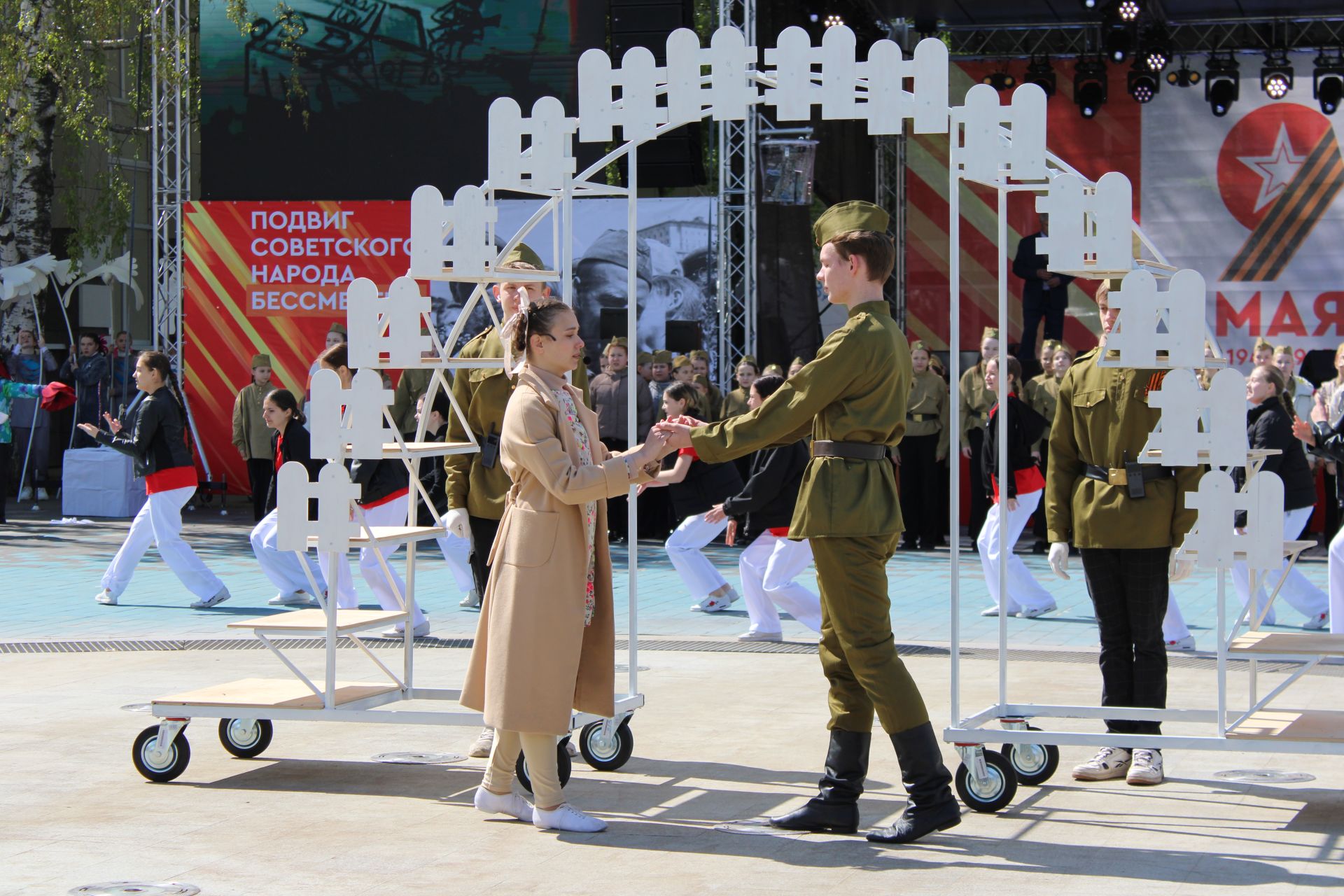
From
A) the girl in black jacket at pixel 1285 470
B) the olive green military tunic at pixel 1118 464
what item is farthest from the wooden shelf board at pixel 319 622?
the girl in black jacket at pixel 1285 470

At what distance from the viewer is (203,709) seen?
6.70 meters

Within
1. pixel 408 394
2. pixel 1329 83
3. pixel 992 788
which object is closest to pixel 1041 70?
pixel 1329 83

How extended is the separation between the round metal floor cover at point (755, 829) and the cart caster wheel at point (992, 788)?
688mm

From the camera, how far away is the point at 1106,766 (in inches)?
263

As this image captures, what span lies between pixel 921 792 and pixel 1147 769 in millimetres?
1369

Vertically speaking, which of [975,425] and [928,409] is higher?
[928,409]

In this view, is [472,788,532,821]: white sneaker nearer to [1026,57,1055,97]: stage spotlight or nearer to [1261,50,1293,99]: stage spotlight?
[1026,57,1055,97]: stage spotlight

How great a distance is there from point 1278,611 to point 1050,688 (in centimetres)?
424

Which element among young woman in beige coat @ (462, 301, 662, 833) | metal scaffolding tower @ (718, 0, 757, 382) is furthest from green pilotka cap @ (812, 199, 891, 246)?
metal scaffolding tower @ (718, 0, 757, 382)

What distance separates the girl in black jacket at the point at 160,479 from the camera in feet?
38.1

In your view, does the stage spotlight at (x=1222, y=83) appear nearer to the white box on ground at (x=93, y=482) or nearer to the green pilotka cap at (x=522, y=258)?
the white box on ground at (x=93, y=482)

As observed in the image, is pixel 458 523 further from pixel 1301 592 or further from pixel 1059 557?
pixel 1301 592

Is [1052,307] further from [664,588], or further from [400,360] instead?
[400,360]

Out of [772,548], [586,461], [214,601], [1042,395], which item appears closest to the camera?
[586,461]
